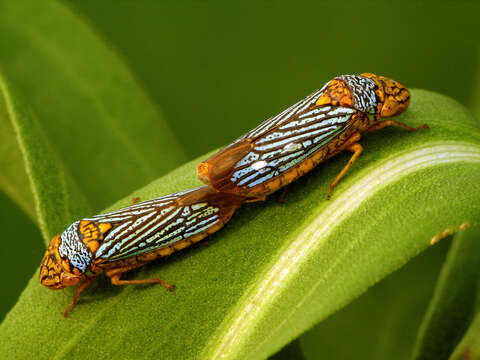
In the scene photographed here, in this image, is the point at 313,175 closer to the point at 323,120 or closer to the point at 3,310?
the point at 323,120

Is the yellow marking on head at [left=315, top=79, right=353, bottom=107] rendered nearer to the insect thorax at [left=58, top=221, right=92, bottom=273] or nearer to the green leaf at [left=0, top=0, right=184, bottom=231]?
the insect thorax at [left=58, top=221, right=92, bottom=273]

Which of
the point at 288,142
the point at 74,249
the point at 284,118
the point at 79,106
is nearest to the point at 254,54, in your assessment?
the point at 79,106

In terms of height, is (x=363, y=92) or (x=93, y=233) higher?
(x=93, y=233)

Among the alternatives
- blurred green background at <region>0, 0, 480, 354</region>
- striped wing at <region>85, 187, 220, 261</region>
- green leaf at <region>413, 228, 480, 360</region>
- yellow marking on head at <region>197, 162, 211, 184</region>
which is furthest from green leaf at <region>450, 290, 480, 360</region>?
blurred green background at <region>0, 0, 480, 354</region>

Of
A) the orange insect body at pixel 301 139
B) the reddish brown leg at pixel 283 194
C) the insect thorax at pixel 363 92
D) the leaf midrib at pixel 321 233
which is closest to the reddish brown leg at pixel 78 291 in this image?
the leaf midrib at pixel 321 233

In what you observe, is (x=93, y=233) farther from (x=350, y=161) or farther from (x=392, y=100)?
(x=392, y=100)

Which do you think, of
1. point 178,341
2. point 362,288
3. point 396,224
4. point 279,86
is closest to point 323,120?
point 396,224

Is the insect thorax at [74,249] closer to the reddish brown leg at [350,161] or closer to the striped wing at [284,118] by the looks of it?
the striped wing at [284,118]
